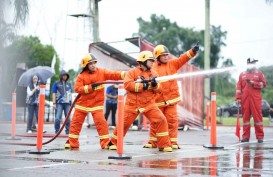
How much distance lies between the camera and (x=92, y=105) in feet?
33.1

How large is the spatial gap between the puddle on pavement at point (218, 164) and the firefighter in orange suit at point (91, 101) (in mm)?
2505

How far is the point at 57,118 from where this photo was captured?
14633 mm

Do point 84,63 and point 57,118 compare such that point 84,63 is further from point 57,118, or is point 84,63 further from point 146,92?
point 57,118

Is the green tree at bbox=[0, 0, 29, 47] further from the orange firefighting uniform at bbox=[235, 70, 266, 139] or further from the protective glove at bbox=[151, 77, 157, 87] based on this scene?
the orange firefighting uniform at bbox=[235, 70, 266, 139]

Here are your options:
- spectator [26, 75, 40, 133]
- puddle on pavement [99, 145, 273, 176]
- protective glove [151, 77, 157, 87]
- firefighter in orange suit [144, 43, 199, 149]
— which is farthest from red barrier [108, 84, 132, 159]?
spectator [26, 75, 40, 133]

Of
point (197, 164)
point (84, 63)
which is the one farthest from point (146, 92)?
point (197, 164)

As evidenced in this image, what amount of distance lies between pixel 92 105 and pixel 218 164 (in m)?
3.62

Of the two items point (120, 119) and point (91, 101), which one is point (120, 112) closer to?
point (120, 119)

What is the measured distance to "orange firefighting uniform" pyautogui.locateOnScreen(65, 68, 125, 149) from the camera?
1005cm

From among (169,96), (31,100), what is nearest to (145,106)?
(169,96)

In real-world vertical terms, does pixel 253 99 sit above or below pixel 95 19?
below

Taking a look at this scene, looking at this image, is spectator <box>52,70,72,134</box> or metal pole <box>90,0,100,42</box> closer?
spectator <box>52,70,72,134</box>

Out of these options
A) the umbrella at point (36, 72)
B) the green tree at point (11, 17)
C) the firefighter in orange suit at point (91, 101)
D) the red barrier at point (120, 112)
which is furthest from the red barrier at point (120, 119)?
the umbrella at point (36, 72)

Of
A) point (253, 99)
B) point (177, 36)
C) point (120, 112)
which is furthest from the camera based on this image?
point (177, 36)
